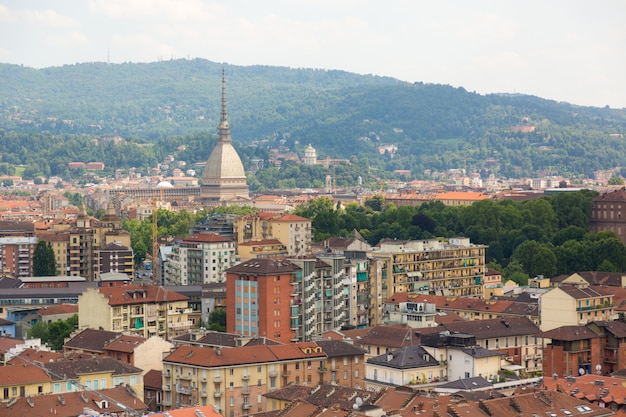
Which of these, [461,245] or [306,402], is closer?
[306,402]

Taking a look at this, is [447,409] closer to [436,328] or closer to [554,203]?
[436,328]

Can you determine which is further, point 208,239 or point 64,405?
point 208,239

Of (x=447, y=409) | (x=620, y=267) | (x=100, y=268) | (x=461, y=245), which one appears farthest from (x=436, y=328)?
(x=100, y=268)

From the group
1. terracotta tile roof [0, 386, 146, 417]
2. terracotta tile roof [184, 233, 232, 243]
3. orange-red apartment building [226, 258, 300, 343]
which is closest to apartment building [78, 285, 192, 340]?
orange-red apartment building [226, 258, 300, 343]

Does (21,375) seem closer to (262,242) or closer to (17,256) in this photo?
(262,242)

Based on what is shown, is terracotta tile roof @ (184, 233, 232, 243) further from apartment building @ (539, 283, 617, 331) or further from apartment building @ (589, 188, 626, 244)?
apartment building @ (589, 188, 626, 244)

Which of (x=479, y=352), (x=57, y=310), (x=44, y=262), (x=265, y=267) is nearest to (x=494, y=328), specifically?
(x=479, y=352)
